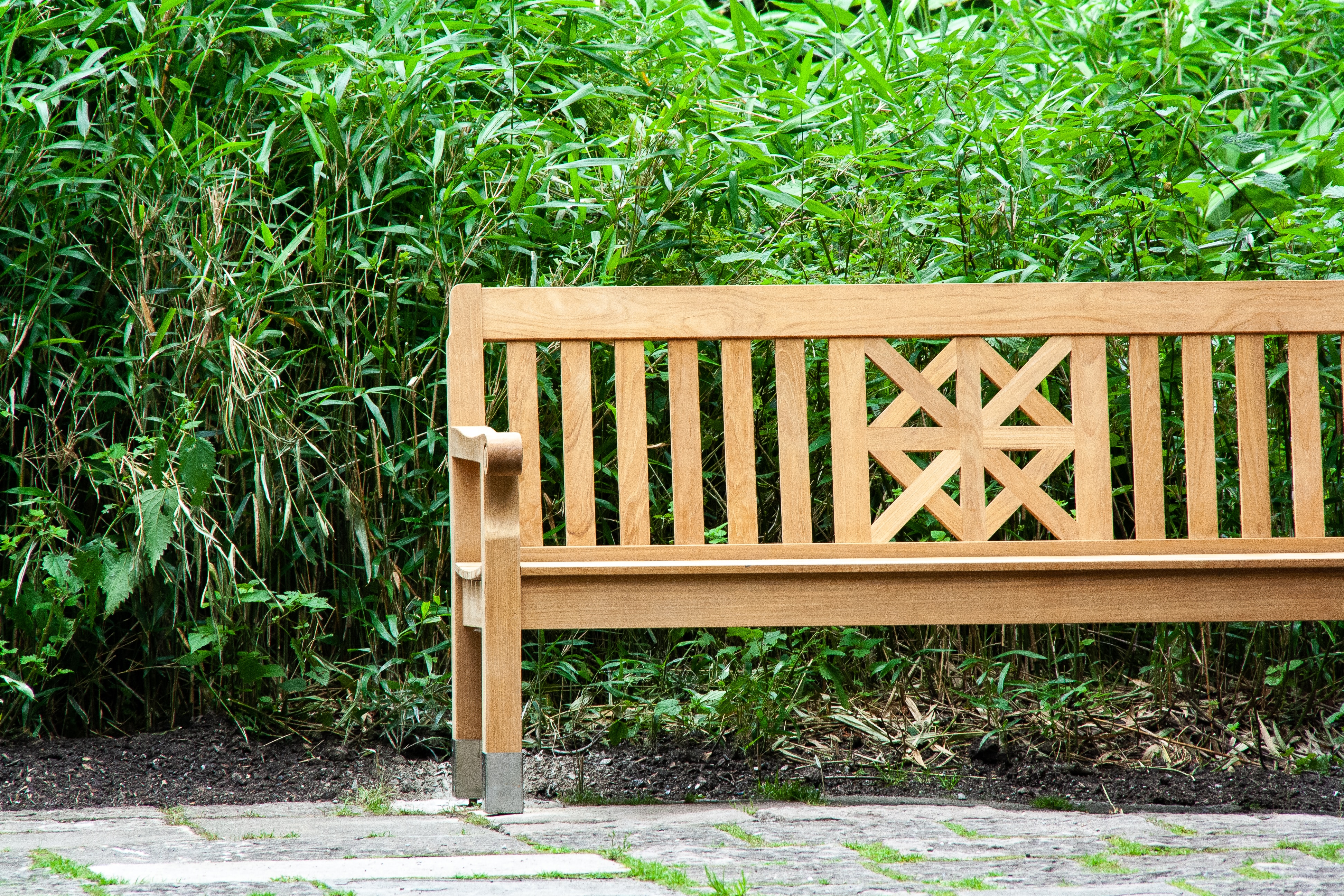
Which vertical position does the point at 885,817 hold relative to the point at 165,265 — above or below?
below

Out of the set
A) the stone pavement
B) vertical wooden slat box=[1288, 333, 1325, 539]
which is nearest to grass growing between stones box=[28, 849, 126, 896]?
the stone pavement

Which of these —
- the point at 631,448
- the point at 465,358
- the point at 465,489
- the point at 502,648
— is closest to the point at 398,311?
the point at 465,358

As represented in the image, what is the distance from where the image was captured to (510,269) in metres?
3.00

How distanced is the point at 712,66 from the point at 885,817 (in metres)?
2.06

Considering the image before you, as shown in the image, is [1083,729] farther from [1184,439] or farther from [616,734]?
[616,734]

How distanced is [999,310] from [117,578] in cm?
190

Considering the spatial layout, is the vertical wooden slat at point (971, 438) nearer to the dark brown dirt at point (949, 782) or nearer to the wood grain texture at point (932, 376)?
the wood grain texture at point (932, 376)

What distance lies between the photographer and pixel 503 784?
6.79 ft

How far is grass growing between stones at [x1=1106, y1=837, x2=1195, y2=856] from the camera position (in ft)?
6.31

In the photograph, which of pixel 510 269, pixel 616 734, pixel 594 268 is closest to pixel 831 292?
pixel 594 268

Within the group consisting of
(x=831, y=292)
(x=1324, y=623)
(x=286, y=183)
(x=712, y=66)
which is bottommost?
(x=1324, y=623)

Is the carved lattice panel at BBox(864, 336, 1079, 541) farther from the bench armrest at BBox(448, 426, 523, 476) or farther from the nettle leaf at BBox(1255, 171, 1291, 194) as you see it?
the bench armrest at BBox(448, 426, 523, 476)

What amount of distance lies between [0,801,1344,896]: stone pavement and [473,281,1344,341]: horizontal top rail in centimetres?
93

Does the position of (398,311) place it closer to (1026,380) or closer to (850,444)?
(850,444)
